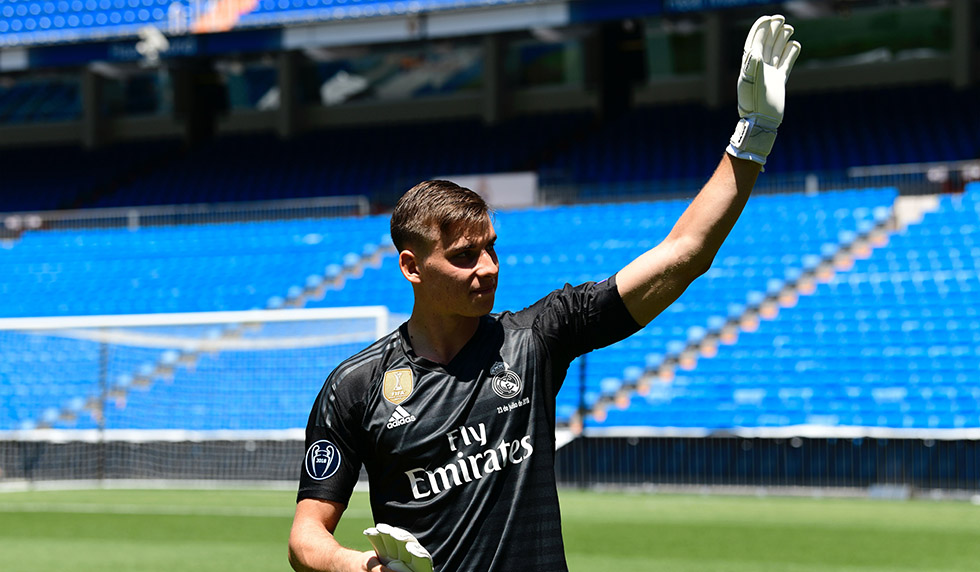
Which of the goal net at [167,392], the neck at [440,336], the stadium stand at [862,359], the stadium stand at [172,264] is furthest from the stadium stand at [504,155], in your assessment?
the neck at [440,336]

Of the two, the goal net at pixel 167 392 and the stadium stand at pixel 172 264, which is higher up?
the stadium stand at pixel 172 264

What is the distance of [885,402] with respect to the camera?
15.6m

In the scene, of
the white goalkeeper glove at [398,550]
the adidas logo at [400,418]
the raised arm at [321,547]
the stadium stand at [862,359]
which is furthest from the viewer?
the stadium stand at [862,359]

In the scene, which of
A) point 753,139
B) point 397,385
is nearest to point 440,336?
point 397,385

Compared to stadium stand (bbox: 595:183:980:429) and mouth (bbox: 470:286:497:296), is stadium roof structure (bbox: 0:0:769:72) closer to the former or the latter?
stadium stand (bbox: 595:183:980:429)

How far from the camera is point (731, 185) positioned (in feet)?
9.47

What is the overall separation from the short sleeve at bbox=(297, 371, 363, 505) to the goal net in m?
12.9

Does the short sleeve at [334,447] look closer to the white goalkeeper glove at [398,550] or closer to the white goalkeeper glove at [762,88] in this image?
the white goalkeeper glove at [398,550]

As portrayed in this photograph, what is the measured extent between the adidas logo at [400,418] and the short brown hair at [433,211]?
379 mm

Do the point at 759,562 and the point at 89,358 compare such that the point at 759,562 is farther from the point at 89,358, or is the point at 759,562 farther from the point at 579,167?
the point at 579,167

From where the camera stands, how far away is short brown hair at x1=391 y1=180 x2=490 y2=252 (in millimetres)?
2938

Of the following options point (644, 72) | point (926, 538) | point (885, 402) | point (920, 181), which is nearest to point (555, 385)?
point (926, 538)

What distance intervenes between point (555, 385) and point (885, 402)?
43.8 feet

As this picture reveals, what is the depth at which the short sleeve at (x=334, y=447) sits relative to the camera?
3012mm
